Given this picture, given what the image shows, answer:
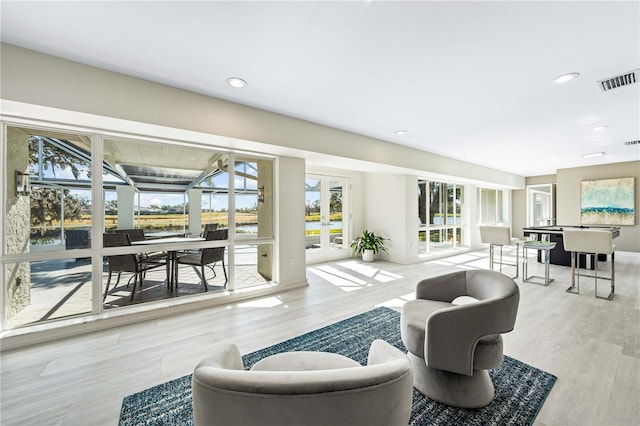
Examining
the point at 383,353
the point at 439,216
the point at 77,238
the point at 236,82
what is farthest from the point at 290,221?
the point at 439,216

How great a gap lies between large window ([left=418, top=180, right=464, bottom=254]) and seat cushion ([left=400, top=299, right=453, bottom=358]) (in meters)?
5.03

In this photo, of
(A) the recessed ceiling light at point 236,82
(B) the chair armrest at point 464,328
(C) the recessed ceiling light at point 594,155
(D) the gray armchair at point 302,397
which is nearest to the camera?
(D) the gray armchair at point 302,397

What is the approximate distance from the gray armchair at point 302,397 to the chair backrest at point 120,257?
9.67ft

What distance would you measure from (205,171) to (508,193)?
1067 cm

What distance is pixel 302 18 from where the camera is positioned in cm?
181

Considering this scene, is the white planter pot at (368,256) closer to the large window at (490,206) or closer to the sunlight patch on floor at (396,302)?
the sunlight patch on floor at (396,302)

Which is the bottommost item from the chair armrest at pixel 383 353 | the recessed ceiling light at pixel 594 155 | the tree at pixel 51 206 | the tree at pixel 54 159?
the chair armrest at pixel 383 353

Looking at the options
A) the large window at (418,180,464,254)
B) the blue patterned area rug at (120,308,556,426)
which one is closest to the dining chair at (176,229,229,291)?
the blue patterned area rug at (120,308,556,426)

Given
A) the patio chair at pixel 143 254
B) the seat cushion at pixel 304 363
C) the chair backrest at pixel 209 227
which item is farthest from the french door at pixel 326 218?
the seat cushion at pixel 304 363

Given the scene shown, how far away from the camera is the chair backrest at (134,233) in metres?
3.13

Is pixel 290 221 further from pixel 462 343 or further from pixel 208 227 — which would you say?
pixel 462 343

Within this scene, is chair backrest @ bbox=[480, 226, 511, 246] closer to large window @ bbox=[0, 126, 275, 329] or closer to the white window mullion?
large window @ bbox=[0, 126, 275, 329]

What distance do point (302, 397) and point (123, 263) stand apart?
3318mm

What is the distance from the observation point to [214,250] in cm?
380
